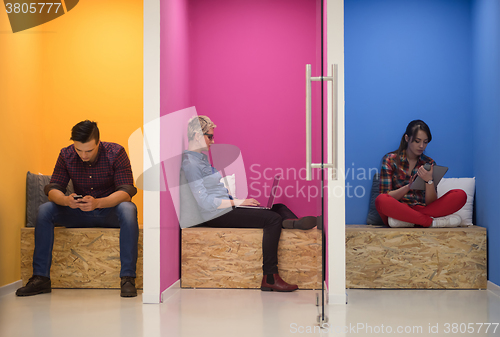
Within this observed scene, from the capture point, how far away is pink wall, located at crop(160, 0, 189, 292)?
2.73 m

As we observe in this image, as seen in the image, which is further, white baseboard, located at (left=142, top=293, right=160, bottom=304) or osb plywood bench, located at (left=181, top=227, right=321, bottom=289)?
osb plywood bench, located at (left=181, top=227, right=321, bottom=289)

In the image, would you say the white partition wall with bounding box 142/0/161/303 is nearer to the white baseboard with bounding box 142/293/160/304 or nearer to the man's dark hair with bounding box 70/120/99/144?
the white baseboard with bounding box 142/293/160/304

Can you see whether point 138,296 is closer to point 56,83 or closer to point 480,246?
point 56,83

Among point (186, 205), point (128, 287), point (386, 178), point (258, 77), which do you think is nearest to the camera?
point (128, 287)

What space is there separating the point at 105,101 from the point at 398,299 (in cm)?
274

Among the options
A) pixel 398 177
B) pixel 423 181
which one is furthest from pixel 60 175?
pixel 423 181

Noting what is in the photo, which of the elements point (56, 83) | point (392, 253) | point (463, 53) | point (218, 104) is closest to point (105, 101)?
point (56, 83)

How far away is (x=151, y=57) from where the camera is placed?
2639 mm

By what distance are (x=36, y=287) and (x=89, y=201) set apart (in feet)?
2.08

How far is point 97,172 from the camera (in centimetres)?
299

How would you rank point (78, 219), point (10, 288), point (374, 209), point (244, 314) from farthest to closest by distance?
point (374, 209)
point (78, 219)
point (10, 288)
point (244, 314)

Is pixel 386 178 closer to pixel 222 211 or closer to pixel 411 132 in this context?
pixel 411 132

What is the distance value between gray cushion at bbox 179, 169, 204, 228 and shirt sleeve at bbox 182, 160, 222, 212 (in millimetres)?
50

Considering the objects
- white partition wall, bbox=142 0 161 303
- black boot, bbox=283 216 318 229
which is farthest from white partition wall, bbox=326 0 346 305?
white partition wall, bbox=142 0 161 303
